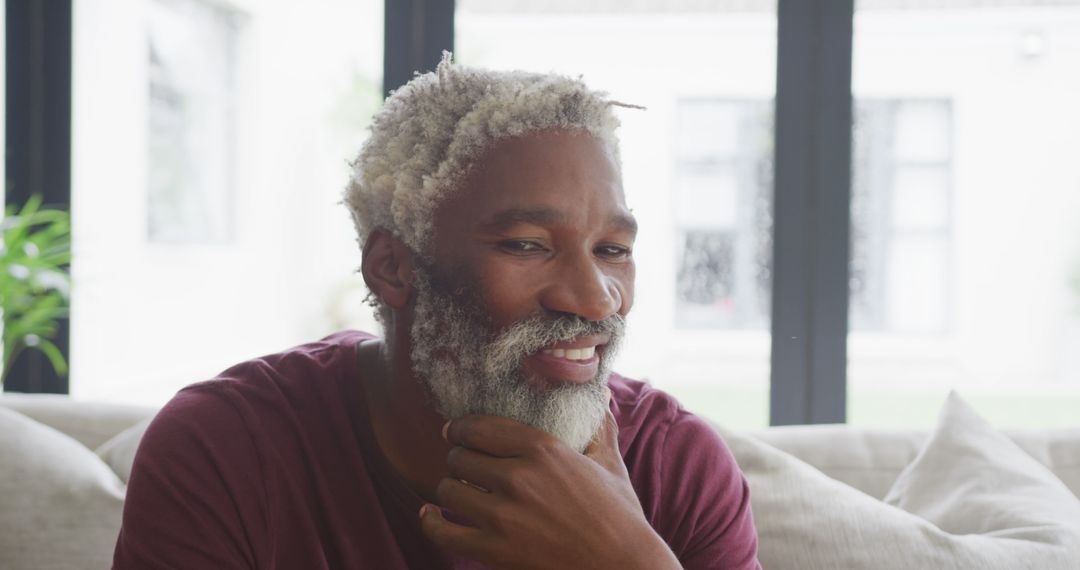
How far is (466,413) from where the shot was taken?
1.21 metres

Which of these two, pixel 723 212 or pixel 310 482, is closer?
pixel 310 482

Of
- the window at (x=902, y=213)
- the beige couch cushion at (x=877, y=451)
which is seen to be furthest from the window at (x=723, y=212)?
the beige couch cushion at (x=877, y=451)

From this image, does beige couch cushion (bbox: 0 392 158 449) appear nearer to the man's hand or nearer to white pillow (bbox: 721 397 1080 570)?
the man's hand

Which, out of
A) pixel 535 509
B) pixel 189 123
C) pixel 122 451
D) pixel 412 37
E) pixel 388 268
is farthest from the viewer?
pixel 189 123

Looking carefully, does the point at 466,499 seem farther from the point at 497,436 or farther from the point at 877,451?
the point at 877,451

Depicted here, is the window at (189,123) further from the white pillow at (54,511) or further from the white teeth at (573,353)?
the white teeth at (573,353)

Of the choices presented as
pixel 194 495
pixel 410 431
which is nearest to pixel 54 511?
pixel 194 495

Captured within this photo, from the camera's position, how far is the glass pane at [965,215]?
2713 millimetres

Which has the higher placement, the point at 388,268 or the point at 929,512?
the point at 388,268

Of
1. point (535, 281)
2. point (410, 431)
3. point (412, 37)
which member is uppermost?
point (412, 37)

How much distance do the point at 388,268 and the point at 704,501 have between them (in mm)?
558

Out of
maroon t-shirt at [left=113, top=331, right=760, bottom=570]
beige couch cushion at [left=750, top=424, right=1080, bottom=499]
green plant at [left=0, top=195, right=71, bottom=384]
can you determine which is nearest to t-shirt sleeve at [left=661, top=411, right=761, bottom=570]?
maroon t-shirt at [left=113, top=331, right=760, bottom=570]

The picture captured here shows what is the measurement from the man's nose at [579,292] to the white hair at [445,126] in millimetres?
185

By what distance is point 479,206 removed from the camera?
1.17 m
